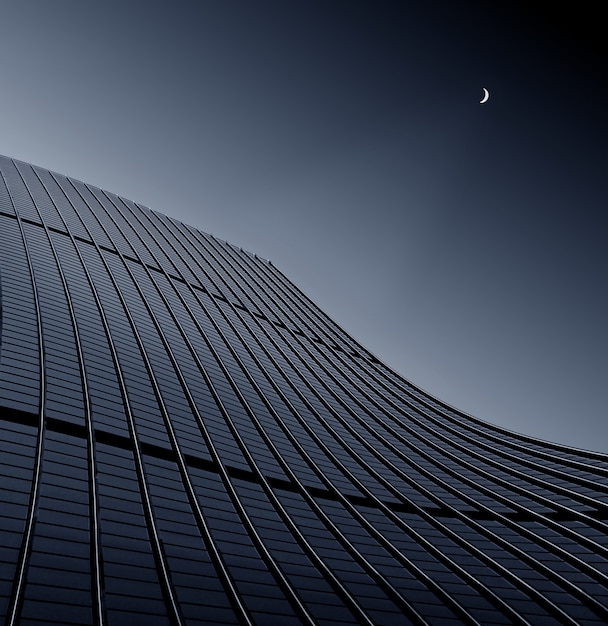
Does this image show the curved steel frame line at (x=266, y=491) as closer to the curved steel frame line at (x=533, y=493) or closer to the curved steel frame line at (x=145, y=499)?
the curved steel frame line at (x=145, y=499)

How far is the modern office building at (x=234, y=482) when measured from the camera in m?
17.9

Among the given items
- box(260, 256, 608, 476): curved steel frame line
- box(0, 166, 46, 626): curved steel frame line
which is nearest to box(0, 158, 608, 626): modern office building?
box(0, 166, 46, 626): curved steel frame line

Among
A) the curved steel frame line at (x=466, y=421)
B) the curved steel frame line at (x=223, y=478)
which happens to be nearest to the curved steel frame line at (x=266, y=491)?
the curved steel frame line at (x=223, y=478)

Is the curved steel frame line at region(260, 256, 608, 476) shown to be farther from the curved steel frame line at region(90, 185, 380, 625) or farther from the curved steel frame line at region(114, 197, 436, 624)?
the curved steel frame line at region(90, 185, 380, 625)

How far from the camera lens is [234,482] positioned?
26.6 meters

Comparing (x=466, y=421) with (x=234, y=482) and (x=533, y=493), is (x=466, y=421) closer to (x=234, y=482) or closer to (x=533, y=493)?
(x=533, y=493)

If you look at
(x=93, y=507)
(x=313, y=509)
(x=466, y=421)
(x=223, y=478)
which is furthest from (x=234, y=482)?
(x=466, y=421)

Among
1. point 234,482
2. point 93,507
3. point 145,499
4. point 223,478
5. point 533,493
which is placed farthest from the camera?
point 533,493

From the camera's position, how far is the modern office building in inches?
703

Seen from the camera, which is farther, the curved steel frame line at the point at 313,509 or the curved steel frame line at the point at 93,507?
the curved steel frame line at the point at 313,509

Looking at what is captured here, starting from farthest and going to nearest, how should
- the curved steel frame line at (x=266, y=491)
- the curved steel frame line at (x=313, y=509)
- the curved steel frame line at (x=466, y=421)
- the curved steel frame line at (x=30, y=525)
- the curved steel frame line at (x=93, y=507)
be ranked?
the curved steel frame line at (x=466, y=421)
the curved steel frame line at (x=313, y=509)
the curved steel frame line at (x=266, y=491)
the curved steel frame line at (x=93, y=507)
the curved steel frame line at (x=30, y=525)

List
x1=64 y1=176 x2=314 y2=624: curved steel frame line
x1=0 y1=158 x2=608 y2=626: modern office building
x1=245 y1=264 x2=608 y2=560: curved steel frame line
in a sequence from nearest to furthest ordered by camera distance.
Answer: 1. x1=0 y1=158 x2=608 y2=626: modern office building
2. x1=64 y1=176 x2=314 y2=624: curved steel frame line
3. x1=245 y1=264 x2=608 y2=560: curved steel frame line

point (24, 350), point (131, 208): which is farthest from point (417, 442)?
point (131, 208)

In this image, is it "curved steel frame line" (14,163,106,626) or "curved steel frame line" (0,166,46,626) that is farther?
"curved steel frame line" (14,163,106,626)
